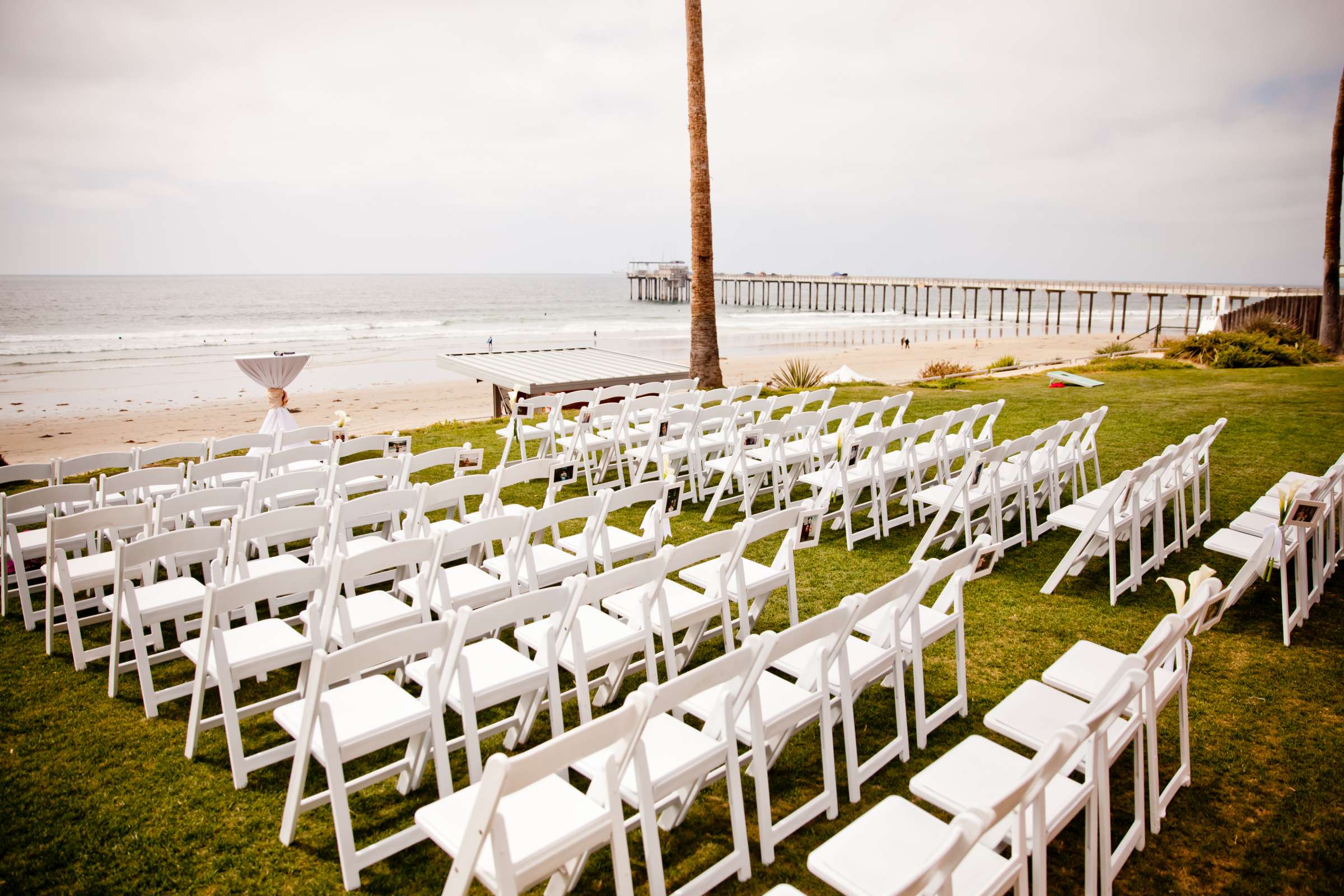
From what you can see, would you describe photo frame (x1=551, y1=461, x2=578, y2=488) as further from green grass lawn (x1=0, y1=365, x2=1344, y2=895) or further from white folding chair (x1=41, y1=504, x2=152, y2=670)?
white folding chair (x1=41, y1=504, x2=152, y2=670)

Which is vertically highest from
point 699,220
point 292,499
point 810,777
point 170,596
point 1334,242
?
point 699,220

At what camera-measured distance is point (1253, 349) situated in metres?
17.1

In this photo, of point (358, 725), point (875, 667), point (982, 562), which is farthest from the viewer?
point (982, 562)

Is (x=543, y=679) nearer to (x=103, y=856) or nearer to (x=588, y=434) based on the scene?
(x=103, y=856)

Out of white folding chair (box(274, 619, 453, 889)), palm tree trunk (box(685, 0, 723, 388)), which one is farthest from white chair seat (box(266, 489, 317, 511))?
palm tree trunk (box(685, 0, 723, 388))

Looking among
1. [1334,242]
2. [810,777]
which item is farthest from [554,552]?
[1334,242]

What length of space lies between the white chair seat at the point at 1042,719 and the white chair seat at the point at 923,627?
510 millimetres

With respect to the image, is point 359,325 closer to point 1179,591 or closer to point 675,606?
point 675,606

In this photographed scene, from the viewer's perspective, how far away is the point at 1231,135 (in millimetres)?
42938

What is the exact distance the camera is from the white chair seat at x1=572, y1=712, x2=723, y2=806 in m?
2.25

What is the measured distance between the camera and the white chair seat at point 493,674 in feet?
9.16

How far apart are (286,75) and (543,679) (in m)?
82.7

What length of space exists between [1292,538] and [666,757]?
4380 mm

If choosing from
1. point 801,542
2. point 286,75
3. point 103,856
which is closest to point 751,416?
point 801,542
